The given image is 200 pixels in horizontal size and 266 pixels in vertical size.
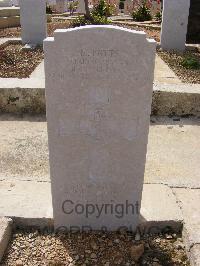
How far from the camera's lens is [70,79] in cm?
227

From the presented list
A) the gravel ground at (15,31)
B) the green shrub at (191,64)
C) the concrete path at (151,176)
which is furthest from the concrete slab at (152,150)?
the gravel ground at (15,31)

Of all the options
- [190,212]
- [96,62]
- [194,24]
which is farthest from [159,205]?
[194,24]

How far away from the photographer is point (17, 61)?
24.7 ft

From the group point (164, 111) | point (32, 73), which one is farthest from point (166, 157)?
point (32, 73)

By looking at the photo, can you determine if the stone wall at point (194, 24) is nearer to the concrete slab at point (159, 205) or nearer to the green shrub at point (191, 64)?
the green shrub at point (191, 64)

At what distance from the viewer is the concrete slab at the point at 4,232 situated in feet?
8.18

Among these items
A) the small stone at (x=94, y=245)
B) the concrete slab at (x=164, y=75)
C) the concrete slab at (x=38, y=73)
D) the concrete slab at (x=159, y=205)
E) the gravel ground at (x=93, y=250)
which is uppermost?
the concrete slab at (x=38, y=73)

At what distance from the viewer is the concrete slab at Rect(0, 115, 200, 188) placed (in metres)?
3.65

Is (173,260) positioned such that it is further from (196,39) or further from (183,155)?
(196,39)

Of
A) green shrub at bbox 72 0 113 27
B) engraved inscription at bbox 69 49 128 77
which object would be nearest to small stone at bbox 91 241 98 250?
engraved inscription at bbox 69 49 128 77

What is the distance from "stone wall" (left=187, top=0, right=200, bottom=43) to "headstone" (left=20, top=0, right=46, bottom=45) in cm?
484

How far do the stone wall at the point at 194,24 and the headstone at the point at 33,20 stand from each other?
484 centimetres

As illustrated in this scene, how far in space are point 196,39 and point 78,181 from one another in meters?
9.92

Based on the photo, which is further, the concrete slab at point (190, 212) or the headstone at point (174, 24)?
the headstone at point (174, 24)
